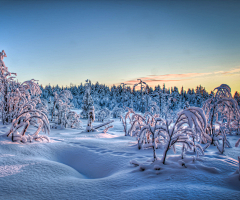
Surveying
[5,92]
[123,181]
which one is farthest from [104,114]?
[123,181]

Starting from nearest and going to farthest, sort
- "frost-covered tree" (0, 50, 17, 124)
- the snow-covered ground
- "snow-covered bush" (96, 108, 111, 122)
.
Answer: the snow-covered ground
"frost-covered tree" (0, 50, 17, 124)
"snow-covered bush" (96, 108, 111, 122)

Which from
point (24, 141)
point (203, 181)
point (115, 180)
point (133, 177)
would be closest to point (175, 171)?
point (203, 181)

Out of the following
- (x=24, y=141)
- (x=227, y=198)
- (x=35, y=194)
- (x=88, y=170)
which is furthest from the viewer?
(x=24, y=141)

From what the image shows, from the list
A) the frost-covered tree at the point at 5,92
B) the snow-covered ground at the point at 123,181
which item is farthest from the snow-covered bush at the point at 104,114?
the snow-covered ground at the point at 123,181

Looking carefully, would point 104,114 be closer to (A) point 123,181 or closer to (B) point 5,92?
(B) point 5,92

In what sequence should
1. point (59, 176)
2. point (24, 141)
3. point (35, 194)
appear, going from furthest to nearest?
point (24, 141) → point (59, 176) → point (35, 194)

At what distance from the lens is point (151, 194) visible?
1.82m

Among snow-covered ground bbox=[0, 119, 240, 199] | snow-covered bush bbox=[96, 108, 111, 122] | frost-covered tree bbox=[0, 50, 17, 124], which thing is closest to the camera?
snow-covered ground bbox=[0, 119, 240, 199]

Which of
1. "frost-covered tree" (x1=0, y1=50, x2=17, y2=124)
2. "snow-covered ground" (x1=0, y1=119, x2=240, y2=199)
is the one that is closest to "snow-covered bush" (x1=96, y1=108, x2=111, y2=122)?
"frost-covered tree" (x1=0, y1=50, x2=17, y2=124)

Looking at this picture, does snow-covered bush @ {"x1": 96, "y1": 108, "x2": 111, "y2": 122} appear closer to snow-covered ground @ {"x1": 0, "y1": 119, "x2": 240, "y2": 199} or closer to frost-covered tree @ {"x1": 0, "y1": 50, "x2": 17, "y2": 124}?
frost-covered tree @ {"x1": 0, "y1": 50, "x2": 17, "y2": 124}

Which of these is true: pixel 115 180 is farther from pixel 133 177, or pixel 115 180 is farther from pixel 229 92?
pixel 229 92

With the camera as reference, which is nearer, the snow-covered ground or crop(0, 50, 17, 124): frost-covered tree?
the snow-covered ground

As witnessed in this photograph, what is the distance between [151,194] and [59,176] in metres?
2.11

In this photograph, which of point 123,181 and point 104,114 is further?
point 104,114
